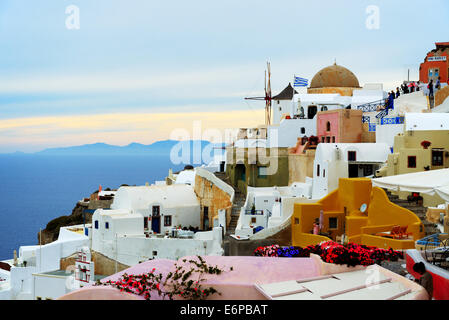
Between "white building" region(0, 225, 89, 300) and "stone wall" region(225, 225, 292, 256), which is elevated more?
"stone wall" region(225, 225, 292, 256)

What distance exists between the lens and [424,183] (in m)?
13.9

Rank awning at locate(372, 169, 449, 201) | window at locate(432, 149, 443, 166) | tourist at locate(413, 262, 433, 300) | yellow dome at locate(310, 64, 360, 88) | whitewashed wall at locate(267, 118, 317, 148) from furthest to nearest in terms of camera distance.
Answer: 1. yellow dome at locate(310, 64, 360, 88)
2. whitewashed wall at locate(267, 118, 317, 148)
3. window at locate(432, 149, 443, 166)
4. awning at locate(372, 169, 449, 201)
5. tourist at locate(413, 262, 433, 300)

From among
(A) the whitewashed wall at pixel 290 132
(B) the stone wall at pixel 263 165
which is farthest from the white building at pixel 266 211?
(A) the whitewashed wall at pixel 290 132

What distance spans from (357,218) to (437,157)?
5288 mm

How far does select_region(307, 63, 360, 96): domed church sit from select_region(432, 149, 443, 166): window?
82.7ft

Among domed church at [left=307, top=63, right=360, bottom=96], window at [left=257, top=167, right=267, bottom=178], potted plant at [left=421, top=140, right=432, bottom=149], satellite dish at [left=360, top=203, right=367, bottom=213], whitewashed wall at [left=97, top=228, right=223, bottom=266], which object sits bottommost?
whitewashed wall at [left=97, top=228, right=223, bottom=266]

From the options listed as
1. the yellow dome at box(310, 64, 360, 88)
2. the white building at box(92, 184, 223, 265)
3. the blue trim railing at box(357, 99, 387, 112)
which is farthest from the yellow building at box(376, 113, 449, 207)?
the yellow dome at box(310, 64, 360, 88)

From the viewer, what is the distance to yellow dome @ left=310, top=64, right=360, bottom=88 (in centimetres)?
5250

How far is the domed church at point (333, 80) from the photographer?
171 feet

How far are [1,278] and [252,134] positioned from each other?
23.5m

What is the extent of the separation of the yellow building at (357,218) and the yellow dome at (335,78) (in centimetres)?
2621

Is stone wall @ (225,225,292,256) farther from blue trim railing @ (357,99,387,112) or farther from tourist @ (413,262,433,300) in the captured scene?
tourist @ (413,262,433,300)

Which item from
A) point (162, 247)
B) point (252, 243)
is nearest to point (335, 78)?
point (252, 243)
